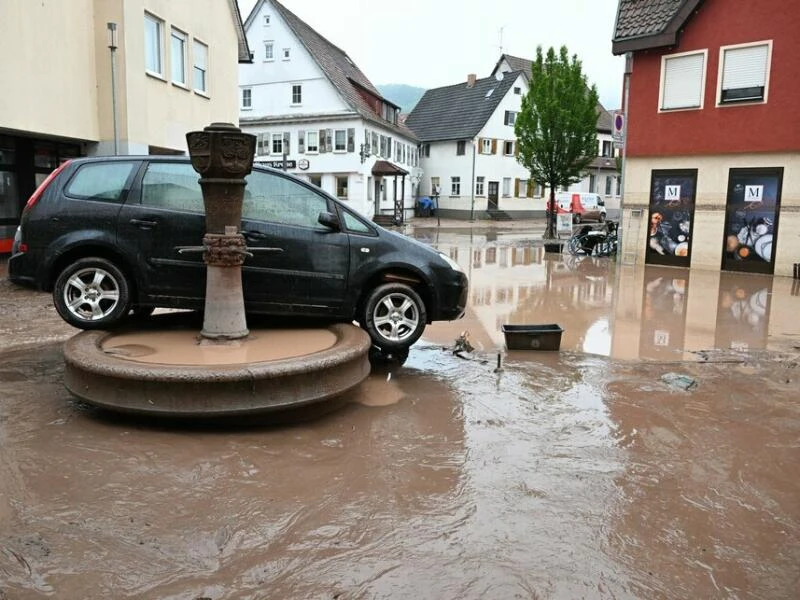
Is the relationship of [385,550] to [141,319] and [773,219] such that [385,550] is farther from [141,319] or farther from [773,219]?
[773,219]

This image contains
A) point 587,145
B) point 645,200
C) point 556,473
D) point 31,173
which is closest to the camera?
point 556,473

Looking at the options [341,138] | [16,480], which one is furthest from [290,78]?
[16,480]

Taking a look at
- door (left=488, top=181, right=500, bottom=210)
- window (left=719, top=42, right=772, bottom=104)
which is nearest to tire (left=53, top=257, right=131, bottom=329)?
window (left=719, top=42, right=772, bottom=104)

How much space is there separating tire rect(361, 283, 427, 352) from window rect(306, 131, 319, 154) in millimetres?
39392

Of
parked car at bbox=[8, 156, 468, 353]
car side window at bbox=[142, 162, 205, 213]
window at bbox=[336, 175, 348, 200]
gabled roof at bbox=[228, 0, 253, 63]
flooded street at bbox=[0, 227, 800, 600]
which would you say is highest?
gabled roof at bbox=[228, 0, 253, 63]

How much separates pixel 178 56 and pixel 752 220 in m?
16.6

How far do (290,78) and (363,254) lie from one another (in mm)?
41024

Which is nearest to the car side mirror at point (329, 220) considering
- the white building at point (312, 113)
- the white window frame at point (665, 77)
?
the white window frame at point (665, 77)

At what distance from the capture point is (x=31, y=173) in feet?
58.1

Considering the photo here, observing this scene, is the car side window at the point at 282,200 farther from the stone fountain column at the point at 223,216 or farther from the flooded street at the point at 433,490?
the flooded street at the point at 433,490

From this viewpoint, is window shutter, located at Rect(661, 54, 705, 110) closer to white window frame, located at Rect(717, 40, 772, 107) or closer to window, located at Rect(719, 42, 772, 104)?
white window frame, located at Rect(717, 40, 772, 107)

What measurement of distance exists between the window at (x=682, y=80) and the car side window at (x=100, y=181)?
16727 millimetres

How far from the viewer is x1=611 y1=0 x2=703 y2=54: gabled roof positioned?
1870cm

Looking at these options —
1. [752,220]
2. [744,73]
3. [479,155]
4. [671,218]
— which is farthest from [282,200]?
[479,155]
